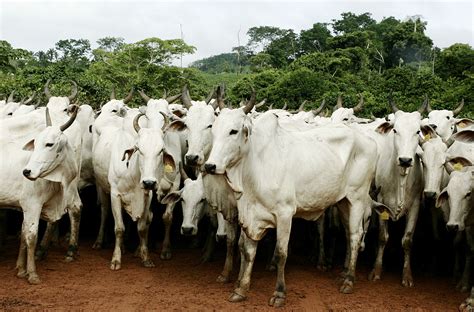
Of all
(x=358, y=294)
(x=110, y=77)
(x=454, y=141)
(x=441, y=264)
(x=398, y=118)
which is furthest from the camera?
(x=110, y=77)

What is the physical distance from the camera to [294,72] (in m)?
30.4

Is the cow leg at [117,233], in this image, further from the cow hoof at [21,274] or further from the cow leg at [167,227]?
the cow hoof at [21,274]

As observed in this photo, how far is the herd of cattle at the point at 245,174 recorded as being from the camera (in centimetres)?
638

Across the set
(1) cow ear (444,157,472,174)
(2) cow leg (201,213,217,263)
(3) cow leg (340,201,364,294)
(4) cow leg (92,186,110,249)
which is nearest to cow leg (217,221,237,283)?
(2) cow leg (201,213,217,263)

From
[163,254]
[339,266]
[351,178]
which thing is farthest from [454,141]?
[163,254]

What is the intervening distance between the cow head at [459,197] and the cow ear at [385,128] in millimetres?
1133

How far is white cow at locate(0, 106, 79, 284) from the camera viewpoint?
666 cm

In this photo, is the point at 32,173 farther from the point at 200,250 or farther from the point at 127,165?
the point at 200,250

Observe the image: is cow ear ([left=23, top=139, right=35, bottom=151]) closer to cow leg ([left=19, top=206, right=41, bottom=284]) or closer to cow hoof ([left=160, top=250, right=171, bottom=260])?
cow leg ([left=19, top=206, right=41, bottom=284])

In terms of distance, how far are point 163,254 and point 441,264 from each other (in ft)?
13.8

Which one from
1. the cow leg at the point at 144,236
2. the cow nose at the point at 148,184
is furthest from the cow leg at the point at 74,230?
the cow nose at the point at 148,184

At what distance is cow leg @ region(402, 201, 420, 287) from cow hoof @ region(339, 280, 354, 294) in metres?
0.79

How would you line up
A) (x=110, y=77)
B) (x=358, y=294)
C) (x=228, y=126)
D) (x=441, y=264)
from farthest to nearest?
(x=110, y=77)
(x=441, y=264)
(x=358, y=294)
(x=228, y=126)

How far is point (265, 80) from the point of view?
Result: 34.0 metres
